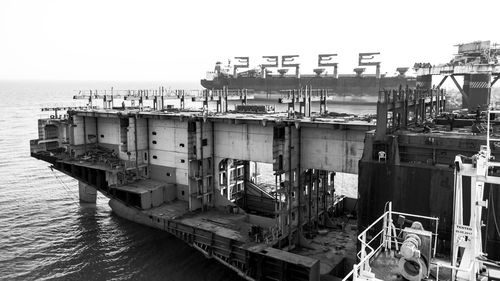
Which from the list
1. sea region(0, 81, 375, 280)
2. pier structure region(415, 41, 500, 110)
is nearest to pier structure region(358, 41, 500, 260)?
sea region(0, 81, 375, 280)

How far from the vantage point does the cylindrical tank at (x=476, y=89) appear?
2222 inches

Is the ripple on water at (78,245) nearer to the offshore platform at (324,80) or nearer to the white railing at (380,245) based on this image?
the white railing at (380,245)

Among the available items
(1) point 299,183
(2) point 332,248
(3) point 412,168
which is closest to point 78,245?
(1) point 299,183

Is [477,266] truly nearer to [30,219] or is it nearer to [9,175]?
[30,219]

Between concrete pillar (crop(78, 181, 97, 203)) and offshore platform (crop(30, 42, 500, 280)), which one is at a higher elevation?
offshore platform (crop(30, 42, 500, 280))

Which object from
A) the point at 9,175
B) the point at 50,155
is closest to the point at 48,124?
the point at 50,155

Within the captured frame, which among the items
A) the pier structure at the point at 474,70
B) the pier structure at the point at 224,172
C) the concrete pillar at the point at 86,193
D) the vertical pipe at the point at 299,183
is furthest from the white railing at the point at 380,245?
the pier structure at the point at 474,70

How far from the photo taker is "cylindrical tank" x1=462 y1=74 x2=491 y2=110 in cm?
5644

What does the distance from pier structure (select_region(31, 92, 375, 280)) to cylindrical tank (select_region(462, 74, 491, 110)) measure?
31.0 m

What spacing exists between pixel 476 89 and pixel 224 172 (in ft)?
140

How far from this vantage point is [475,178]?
1216 cm

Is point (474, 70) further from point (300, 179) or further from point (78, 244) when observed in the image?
point (78, 244)

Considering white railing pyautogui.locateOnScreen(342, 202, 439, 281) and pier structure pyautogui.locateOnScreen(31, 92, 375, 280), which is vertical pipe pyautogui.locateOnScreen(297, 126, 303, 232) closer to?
pier structure pyautogui.locateOnScreen(31, 92, 375, 280)

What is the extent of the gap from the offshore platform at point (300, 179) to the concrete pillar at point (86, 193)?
0.49ft
